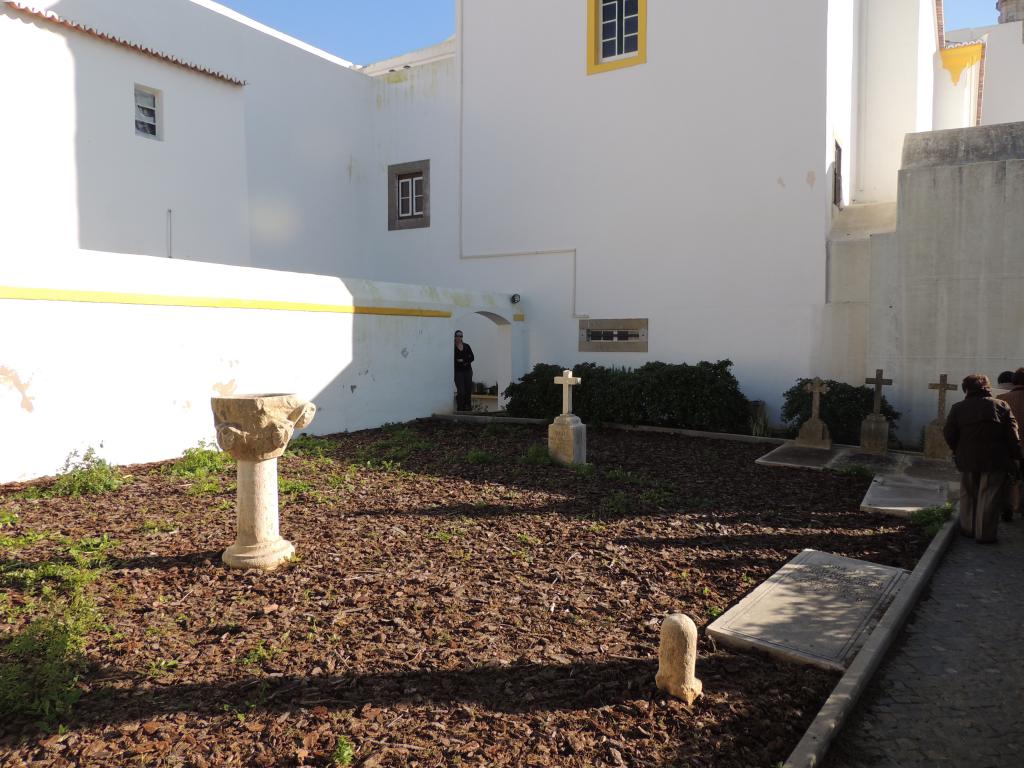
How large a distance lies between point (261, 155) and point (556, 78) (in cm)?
701

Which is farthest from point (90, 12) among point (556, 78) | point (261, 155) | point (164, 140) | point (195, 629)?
point (195, 629)

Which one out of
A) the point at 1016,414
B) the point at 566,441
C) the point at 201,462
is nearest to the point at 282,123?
the point at 201,462

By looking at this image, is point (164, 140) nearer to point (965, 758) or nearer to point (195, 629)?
point (195, 629)

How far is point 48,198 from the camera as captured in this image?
11.3 m

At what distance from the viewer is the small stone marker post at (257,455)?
4965 millimetres

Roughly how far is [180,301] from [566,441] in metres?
5.55

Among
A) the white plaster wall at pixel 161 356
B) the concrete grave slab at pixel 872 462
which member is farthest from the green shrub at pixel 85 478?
the concrete grave slab at pixel 872 462

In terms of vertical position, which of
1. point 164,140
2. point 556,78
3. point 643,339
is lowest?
point 643,339

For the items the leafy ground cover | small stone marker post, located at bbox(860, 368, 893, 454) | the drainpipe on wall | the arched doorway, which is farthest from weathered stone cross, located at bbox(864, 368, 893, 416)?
the drainpipe on wall

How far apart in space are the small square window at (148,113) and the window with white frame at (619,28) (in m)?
9.23

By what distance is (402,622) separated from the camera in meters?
4.30

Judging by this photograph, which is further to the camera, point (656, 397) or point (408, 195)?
point (408, 195)

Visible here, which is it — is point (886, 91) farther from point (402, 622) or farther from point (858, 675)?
point (402, 622)

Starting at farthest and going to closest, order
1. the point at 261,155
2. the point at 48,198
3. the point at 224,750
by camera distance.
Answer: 1. the point at 261,155
2. the point at 48,198
3. the point at 224,750
